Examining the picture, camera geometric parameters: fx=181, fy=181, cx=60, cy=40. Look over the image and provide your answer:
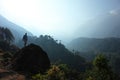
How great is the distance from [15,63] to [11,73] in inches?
246

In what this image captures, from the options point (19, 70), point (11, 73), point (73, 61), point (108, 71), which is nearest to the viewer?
point (11, 73)

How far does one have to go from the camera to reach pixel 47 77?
133 feet

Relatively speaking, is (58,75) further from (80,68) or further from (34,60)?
(80,68)

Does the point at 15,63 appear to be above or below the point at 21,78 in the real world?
above

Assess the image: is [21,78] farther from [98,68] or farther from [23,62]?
[98,68]

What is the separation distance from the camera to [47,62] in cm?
5491

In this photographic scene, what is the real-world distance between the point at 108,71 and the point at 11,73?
2657cm

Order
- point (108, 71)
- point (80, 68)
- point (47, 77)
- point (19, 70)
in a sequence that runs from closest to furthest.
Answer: point (47, 77), point (19, 70), point (108, 71), point (80, 68)

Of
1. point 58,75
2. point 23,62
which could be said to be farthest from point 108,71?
point 23,62

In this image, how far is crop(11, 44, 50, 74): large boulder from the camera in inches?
1921

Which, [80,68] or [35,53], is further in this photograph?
[80,68]

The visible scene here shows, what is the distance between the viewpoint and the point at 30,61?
167 feet

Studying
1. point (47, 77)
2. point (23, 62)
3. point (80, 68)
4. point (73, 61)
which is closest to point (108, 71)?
point (47, 77)

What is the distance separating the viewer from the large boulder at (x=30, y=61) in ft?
160
